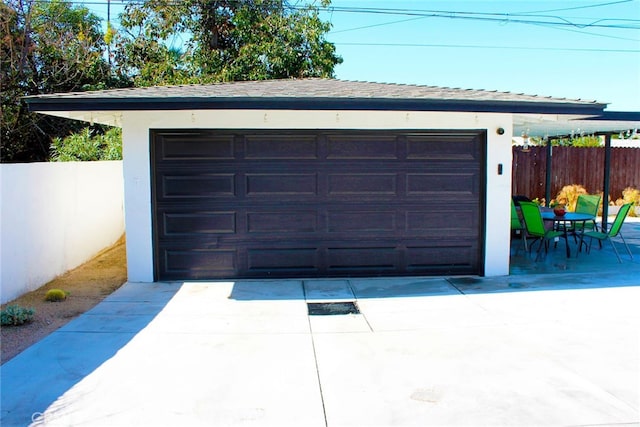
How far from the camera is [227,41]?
1725 centimetres

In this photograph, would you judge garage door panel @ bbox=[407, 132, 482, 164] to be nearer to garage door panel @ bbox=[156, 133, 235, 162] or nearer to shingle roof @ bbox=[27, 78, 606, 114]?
shingle roof @ bbox=[27, 78, 606, 114]

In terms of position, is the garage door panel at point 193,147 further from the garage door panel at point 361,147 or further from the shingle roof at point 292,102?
the garage door panel at point 361,147

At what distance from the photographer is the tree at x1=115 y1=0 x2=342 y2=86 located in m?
16.2

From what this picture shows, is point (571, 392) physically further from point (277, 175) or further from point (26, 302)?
point (26, 302)

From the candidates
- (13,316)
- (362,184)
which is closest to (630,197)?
(362,184)

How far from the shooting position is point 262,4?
54.1ft

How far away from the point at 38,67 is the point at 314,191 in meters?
12.8

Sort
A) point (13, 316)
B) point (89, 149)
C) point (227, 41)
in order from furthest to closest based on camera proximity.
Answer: point (227, 41) → point (89, 149) → point (13, 316)

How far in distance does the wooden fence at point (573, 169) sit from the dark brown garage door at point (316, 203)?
9270 mm

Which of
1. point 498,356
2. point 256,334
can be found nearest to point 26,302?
point 256,334

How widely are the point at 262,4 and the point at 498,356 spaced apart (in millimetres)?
14567

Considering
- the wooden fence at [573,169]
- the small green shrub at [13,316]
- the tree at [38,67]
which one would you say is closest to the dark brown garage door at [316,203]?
the small green shrub at [13,316]

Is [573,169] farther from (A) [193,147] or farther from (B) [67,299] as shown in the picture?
(B) [67,299]

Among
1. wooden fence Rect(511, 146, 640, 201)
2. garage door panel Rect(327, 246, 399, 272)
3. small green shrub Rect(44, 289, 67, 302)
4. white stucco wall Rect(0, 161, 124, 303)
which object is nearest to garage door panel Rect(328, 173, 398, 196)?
garage door panel Rect(327, 246, 399, 272)
